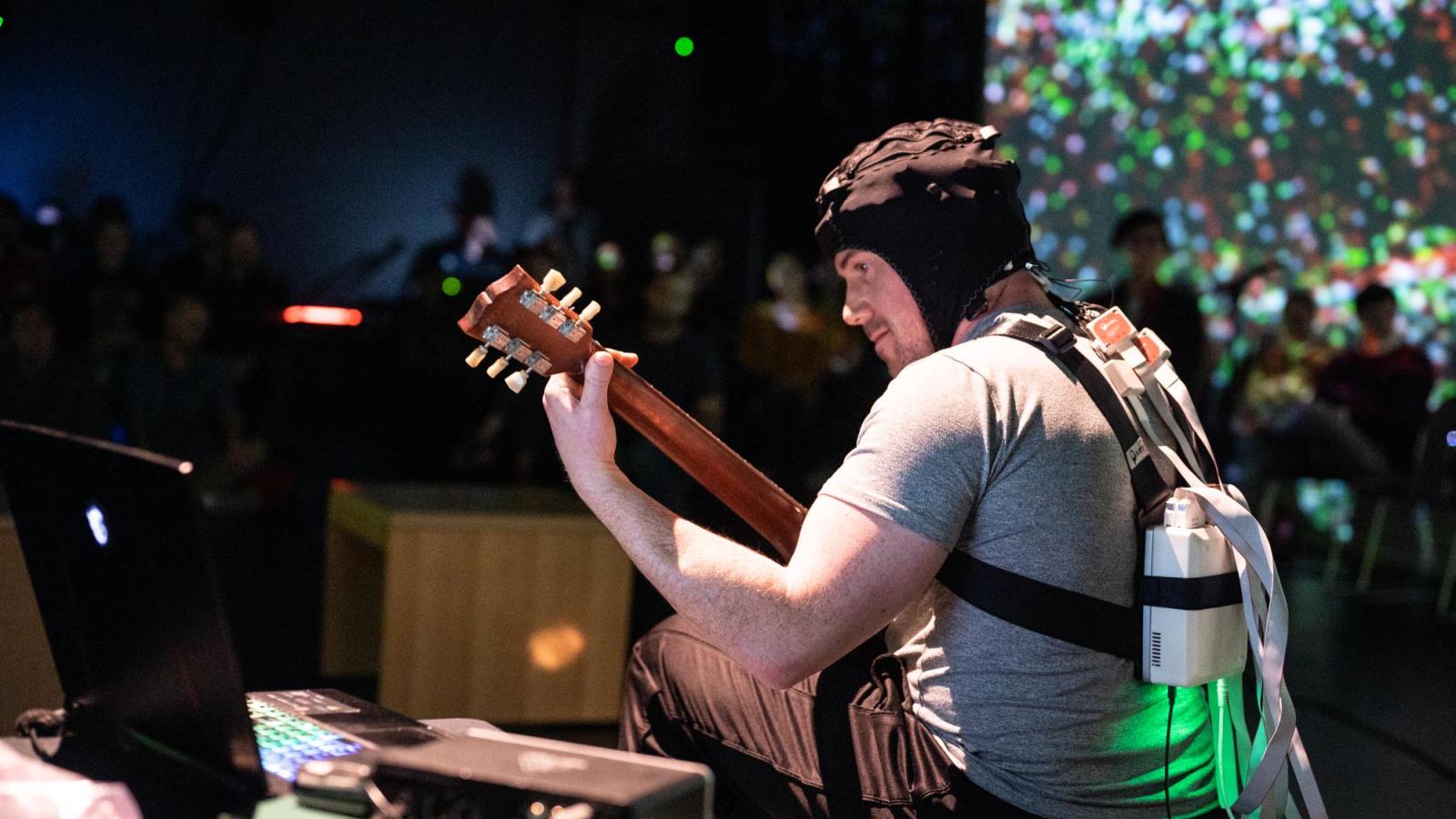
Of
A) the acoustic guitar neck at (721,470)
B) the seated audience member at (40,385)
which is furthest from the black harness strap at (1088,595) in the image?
the seated audience member at (40,385)

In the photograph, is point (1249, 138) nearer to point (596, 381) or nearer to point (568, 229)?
point (568, 229)

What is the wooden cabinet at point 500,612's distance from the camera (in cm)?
358

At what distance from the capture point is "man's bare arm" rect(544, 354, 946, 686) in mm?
1466

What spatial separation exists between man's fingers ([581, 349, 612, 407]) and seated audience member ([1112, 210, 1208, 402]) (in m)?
3.30

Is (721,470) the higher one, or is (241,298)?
(241,298)

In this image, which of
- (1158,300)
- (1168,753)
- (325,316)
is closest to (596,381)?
(1168,753)

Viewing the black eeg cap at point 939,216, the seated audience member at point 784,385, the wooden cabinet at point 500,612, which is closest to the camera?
the black eeg cap at point 939,216

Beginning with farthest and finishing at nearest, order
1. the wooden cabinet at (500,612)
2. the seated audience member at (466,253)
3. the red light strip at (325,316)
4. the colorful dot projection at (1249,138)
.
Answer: the red light strip at (325,316) < the seated audience member at (466,253) < the colorful dot projection at (1249,138) < the wooden cabinet at (500,612)

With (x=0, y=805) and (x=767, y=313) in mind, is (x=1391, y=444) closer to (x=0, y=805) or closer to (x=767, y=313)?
(x=767, y=313)

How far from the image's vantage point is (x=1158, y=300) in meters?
4.68

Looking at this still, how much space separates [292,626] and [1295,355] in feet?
16.1

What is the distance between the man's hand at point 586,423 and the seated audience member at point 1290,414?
5.71m

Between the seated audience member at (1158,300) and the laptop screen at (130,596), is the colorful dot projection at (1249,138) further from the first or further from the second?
the laptop screen at (130,596)

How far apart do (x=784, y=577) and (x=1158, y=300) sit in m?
3.49
